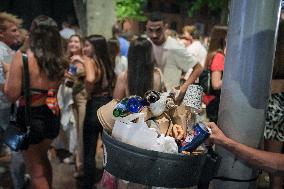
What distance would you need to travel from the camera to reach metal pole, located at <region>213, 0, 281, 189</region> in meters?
2.07

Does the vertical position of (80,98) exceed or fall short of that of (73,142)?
it exceeds it

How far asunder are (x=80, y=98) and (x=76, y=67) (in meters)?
0.46

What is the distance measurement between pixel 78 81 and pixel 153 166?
3.46 meters

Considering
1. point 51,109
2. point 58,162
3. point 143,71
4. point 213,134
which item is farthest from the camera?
point 58,162

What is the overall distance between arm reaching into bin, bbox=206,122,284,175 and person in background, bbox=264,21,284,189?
57.2 inches

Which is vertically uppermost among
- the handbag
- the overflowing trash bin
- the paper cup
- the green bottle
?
the paper cup

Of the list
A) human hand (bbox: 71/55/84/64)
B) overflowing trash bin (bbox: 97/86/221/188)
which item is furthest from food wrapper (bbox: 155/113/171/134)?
human hand (bbox: 71/55/84/64)

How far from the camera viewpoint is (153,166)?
72.7 inches

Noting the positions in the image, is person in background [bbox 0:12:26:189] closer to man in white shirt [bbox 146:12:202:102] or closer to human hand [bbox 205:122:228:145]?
man in white shirt [bbox 146:12:202:102]

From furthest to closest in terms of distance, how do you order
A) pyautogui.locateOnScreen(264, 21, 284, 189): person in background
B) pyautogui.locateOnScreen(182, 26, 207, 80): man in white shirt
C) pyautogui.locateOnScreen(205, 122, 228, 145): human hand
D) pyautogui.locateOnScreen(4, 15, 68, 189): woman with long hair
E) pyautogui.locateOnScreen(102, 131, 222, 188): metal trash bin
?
1. pyautogui.locateOnScreen(182, 26, 207, 80): man in white shirt
2. pyautogui.locateOnScreen(4, 15, 68, 189): woman with long hair
3. pyautogui.locateOnScreen(264, 21, 284, 189): person in background
4. pyautogui.locateOnScreen(205, 122, 228, 145): human hand
5. pyautogui.locateOnScreen(102, 131, 222, 188): metal trash bin

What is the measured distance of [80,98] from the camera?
5.20 meters

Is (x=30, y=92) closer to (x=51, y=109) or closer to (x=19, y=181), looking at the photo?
(x=51, y=109)

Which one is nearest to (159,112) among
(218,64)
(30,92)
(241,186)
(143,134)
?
(143,134)

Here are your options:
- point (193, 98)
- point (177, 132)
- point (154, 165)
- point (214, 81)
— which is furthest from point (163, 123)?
point (214, 81)
